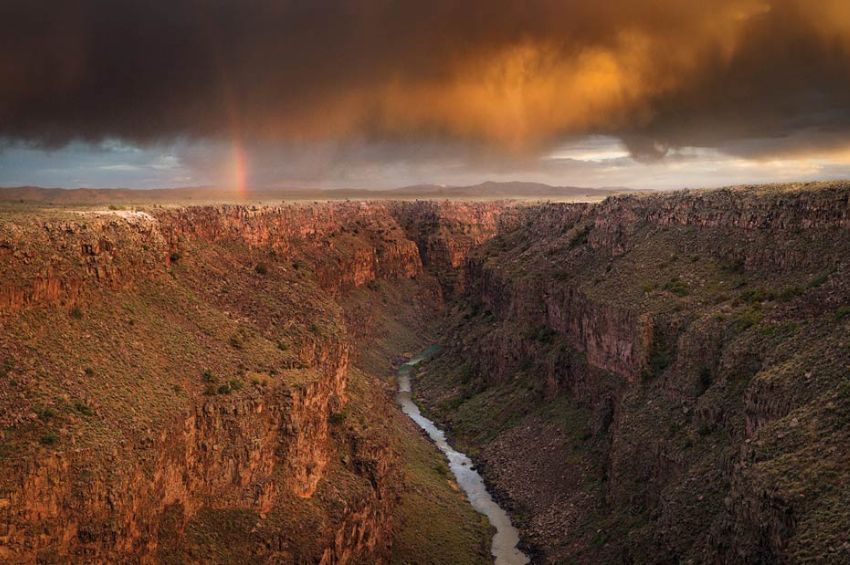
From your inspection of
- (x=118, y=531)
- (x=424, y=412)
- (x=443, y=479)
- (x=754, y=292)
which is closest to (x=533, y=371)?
(x=424, y=412)

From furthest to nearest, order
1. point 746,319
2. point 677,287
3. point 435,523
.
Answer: point 677,287, point 435,523, point 746,319

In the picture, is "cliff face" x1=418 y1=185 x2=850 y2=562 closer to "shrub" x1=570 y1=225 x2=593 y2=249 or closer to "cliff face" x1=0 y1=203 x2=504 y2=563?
"shrub" x1=570 y1=225 x2=593 y2=249

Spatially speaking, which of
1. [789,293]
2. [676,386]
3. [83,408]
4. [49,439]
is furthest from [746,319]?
[49,439]

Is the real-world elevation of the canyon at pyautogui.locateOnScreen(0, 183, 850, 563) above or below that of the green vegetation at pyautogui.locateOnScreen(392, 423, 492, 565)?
above

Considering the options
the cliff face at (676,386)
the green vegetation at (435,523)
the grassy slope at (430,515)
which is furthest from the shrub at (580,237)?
the green vegetation at (435,523)

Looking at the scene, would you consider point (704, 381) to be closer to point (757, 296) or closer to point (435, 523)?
point (757, 296)

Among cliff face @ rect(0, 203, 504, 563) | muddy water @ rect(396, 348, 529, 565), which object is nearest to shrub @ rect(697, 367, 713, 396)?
muddy water @ rect(396, 348, 529, 565)
